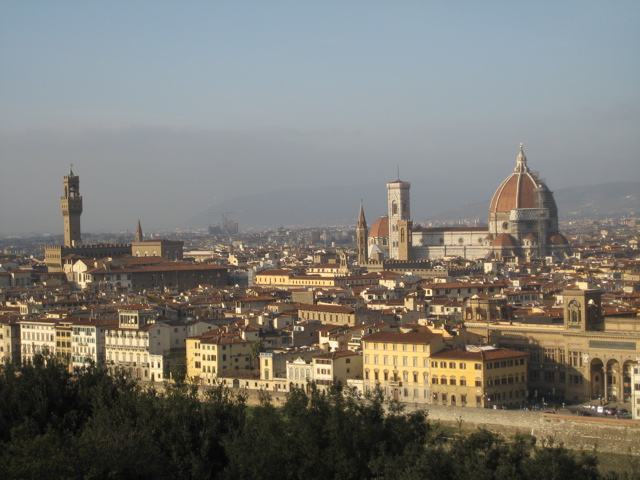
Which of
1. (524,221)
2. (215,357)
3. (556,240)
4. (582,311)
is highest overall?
(524,221)

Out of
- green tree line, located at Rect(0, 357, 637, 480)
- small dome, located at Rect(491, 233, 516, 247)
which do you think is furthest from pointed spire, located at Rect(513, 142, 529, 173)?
green tree line, located at Rect(0, 357, 637, 480)

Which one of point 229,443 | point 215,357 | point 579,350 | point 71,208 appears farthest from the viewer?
point 71,208

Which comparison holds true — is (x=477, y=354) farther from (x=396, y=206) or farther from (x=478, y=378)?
(x=396, y=206)

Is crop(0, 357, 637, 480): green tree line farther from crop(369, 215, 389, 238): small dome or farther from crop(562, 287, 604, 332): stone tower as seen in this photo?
crop(369, 215, 389, 238): small dome

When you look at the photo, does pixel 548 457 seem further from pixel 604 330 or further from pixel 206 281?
pixel 206 281

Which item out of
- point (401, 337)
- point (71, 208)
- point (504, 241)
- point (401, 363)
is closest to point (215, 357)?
point (401, 337)

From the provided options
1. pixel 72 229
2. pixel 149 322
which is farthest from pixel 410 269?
pixel 149 322
